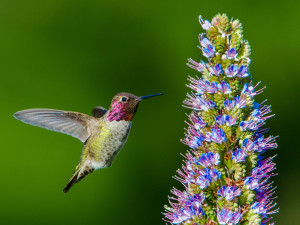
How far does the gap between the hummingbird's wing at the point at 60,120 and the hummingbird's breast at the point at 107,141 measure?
13 centimetres

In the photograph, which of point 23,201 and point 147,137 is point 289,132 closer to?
point 147,137

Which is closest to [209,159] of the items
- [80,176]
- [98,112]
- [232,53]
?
[232,53]

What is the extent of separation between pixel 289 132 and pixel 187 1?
2.57 metres

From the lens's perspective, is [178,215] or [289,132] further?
[289,132]

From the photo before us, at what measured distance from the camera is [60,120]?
574 cm

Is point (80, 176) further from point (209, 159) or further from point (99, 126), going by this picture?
point (209, 159)

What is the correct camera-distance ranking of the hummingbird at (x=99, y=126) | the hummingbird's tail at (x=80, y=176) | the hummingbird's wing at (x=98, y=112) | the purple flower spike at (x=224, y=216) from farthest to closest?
the hummingbird's wing at (x=98, y=112) < the hummingbird's tail at (x=80, y=176) < the hummingbird at (x=99, y=126) < the purple flower spike at (x=224, y=216)

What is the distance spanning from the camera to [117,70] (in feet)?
28.3

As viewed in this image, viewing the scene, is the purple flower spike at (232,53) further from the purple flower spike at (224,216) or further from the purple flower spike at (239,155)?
the purple flower spike at (224,216)

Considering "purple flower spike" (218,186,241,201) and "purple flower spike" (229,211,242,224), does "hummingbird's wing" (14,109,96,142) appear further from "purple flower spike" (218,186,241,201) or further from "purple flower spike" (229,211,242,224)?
"purple flower spike" (229,211,242,224)

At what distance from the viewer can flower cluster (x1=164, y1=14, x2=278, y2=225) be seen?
→ 4043 millimetres

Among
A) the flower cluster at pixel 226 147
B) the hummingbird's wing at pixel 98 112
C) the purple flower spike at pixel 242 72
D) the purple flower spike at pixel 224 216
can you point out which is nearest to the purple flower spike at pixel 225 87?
the flower cluster at pixel 226 147

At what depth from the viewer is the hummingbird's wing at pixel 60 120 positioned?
5520 mm

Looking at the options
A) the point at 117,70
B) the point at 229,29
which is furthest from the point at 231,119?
the point at 117,70
